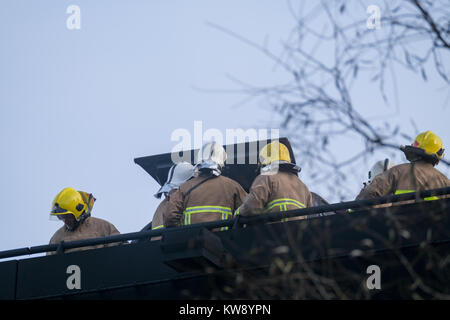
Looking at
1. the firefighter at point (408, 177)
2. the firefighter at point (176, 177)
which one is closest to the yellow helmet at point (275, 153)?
the firefighter at point (408, 177)

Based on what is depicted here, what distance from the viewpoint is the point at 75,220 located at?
39.8 ft

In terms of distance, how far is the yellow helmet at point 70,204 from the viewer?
12.1 metres

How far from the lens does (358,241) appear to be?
29.0 ft

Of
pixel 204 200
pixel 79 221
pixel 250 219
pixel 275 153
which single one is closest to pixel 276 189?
pixel 275 153

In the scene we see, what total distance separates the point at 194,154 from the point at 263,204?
3.58 m

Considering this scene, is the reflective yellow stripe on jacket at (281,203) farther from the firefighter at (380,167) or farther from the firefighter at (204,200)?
the firefighter at (380,167)

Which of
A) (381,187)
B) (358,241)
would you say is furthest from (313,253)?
(381,187)

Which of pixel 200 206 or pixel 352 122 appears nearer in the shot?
pixel 352 122

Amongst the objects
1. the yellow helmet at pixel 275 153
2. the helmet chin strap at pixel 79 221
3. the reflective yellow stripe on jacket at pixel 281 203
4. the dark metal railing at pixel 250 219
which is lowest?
the dark metal railing at pixel 250 219

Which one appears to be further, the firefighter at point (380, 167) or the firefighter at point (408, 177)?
the firefighter at point (380, 167)

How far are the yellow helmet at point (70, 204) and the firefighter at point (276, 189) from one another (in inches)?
124
